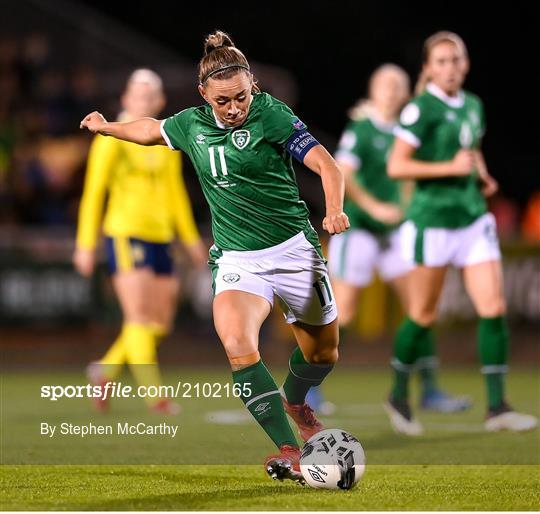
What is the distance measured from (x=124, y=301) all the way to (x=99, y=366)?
1.76 feet

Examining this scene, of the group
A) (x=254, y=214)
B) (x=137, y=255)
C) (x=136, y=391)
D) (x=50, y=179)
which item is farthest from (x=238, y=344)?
(x=50, y=179)

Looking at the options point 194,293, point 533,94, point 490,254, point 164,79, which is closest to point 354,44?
point 533,94

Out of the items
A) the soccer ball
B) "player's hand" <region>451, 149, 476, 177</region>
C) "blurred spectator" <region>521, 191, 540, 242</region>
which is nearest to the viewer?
the soccer ball

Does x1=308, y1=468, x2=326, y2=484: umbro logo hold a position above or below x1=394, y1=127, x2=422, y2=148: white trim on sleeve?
below

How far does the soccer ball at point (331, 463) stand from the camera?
576cm

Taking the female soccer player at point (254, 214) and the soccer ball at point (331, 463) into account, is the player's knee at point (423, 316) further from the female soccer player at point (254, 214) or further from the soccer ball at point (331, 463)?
the soccer ball at point (331, 463)

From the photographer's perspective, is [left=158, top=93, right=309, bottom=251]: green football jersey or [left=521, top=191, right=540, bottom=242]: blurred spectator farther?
[left=521, top=191, right=540, bottom=242]: blurred spectator

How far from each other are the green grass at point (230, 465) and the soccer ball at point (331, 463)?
0.06 m

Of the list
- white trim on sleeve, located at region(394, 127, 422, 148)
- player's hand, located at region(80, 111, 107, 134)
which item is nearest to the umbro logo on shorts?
player's hand, located at region(80, 111, 107, 134)

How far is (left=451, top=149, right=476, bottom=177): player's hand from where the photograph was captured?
8.27 m

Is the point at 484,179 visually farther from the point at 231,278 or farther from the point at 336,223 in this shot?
the point at 336,223

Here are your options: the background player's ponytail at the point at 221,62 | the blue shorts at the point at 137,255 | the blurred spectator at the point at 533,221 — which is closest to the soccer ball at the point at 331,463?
the background player's ponytail at the point at 221,62

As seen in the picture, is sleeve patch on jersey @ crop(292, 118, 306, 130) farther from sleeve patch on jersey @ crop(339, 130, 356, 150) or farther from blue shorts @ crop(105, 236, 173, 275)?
sleeve patch on jersey @ crop(339, 130, 356, 150)

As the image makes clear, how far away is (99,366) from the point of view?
991cm
